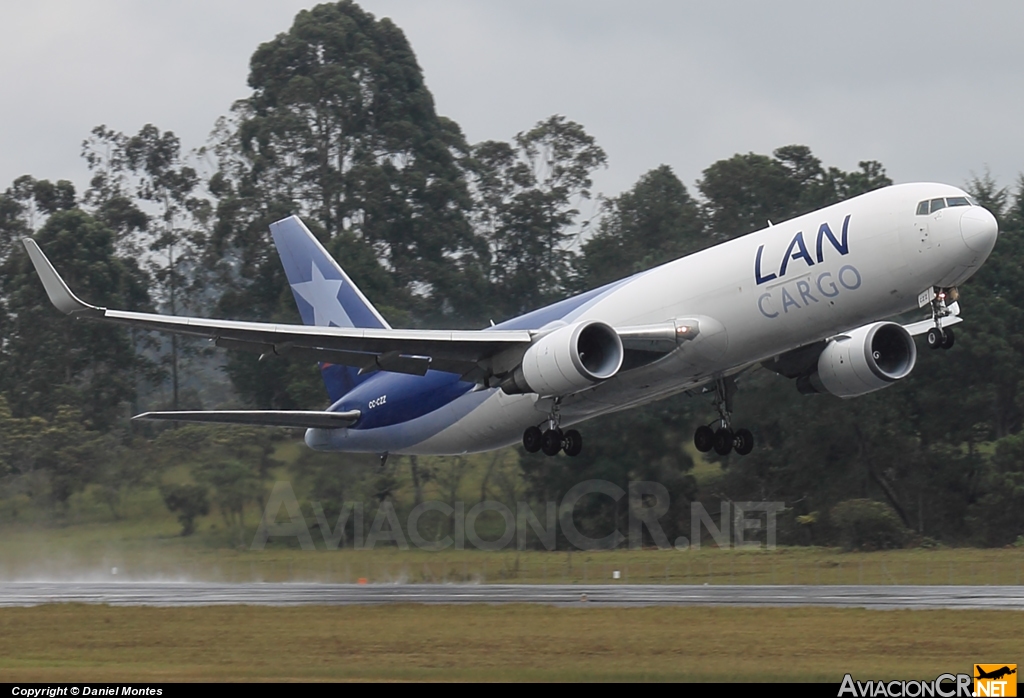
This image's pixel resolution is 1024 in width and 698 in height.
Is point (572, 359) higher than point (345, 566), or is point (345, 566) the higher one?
point (572, 359)

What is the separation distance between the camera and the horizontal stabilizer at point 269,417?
3225 cm

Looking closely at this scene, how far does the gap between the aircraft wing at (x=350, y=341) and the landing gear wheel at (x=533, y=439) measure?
5.97ft

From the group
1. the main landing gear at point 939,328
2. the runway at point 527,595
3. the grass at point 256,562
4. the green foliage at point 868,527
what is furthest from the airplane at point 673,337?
the green foliage at point 868,527

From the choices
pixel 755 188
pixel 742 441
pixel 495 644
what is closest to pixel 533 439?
pixel 742 441

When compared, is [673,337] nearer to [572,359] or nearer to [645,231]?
[572,359]

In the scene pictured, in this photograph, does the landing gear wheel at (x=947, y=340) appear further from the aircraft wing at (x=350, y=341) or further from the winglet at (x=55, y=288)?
the winglet at (x=55, y=288)

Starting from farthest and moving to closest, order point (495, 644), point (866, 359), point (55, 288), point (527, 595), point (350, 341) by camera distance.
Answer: point (527, 595) < point (866, 359) < point (350, 341) < point (55, 288) < point (495, 644)

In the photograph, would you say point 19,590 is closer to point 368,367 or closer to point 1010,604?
point 368,367

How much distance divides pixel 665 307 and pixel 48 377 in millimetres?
53153

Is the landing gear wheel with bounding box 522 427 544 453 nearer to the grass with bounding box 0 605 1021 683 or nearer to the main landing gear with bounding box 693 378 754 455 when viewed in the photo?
the grass with bounding box 0 605 1021 683

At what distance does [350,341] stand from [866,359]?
35.3 feet

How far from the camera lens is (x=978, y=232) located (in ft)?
82.8

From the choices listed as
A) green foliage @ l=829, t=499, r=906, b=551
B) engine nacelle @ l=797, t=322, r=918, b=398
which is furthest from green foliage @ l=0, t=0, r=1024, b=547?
engine nacelle @ l=797, t=322, r=918, b=398

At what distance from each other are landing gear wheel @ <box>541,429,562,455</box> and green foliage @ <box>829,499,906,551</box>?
22833 millimetres
